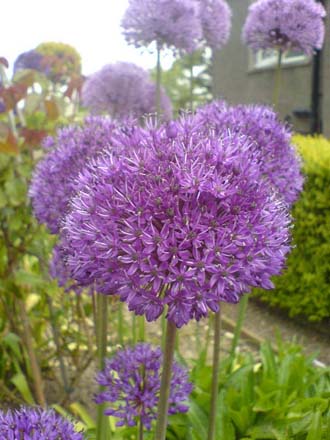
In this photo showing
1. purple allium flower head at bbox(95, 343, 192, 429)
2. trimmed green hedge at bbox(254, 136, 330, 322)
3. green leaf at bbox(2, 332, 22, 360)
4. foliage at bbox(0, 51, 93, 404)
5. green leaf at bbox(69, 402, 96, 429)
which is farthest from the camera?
trimmed green hedge at bbox(254, 136, 330, 322)

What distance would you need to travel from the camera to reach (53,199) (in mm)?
1979

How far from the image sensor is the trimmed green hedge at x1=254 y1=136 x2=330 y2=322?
5.34 metres

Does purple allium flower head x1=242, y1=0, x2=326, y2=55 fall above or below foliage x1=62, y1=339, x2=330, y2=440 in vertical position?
above

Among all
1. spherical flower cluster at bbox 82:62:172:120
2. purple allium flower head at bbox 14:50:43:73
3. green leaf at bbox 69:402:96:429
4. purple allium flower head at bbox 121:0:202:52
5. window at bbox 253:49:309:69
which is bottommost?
green leaf at bbox 69:402:96:429

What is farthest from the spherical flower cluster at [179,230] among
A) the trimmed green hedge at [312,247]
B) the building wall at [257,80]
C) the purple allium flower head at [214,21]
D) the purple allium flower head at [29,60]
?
the building wall at [257,80]

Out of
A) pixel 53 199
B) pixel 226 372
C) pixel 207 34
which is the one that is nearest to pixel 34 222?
pixel 53 199

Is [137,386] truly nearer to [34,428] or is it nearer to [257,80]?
[34,428]

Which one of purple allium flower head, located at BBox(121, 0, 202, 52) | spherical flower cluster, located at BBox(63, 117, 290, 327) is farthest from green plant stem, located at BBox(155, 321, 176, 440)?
purple allium flower head, located at BBox(121, 0, 202, 52)

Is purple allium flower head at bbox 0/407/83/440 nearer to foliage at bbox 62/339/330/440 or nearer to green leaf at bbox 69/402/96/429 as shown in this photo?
foliage at bbox 62/339/330/440

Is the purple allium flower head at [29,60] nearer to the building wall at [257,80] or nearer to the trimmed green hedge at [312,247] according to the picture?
the trimmed green hedge at [312,247]

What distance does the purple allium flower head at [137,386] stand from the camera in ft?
6.00

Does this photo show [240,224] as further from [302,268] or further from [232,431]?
[302,268]

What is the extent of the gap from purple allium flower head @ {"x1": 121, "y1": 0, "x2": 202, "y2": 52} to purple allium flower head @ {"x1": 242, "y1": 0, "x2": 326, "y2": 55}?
2.12ft

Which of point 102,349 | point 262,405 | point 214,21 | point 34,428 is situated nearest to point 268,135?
point 102,349
